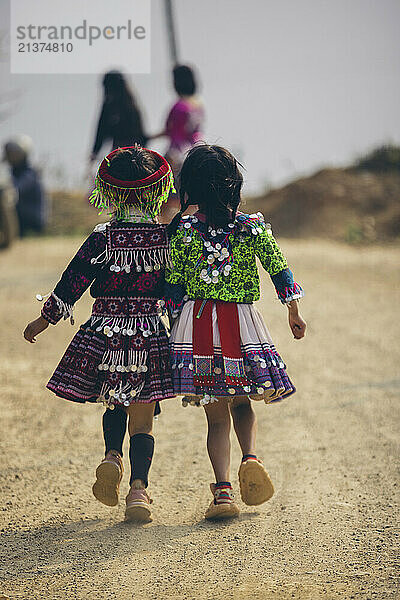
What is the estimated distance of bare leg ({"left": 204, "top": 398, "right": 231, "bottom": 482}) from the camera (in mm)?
3209

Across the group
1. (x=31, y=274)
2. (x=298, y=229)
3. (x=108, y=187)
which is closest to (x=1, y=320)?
(x=31, y=274)

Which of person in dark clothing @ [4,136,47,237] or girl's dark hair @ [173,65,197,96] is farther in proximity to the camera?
person in dark clothing @ [4,136,47,237]

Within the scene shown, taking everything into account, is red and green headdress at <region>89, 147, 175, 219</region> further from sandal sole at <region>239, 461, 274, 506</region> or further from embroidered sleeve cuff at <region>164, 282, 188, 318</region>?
sandal sole at <region>239, 461, 274, 506</region>

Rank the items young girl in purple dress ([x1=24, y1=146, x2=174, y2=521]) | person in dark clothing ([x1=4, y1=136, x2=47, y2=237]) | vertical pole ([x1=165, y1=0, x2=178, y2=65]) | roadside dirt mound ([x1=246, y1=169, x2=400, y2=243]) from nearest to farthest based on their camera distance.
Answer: young girl in purple dress ([x1=24, y1=146, x2=174, y2=521]) < vertical pole ([x1=165, y1=0, x2=178, y2=65]) < person in dark clothing ([x1=4, y1=136, x2=47, y2=237]) < roadside dirt mound ([x1=246, y1=169, x2=400, y2=243])

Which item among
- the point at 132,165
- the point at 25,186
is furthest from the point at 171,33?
the point at 132,165

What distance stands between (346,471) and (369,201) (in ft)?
36.7

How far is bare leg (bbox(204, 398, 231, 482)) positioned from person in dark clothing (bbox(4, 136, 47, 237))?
9431 millimetres

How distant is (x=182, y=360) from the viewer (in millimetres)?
3125

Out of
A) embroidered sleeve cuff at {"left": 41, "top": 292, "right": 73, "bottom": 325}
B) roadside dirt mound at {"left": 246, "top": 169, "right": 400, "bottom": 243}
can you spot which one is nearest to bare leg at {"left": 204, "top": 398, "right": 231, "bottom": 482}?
embroidered sleeve cuff at {"left": 41, "top": 292, "right": 73, "bottom": 325}

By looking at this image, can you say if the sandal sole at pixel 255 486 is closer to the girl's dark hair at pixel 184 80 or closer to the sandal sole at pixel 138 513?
the sandal sole at pixel 138 513

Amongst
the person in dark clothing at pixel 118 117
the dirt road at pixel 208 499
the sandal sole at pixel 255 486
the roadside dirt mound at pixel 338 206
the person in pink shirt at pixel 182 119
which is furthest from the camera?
the roadside dirt mound at pixel 338 206

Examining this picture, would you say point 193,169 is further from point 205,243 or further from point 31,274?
point 31,274

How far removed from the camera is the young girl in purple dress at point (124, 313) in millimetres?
3158

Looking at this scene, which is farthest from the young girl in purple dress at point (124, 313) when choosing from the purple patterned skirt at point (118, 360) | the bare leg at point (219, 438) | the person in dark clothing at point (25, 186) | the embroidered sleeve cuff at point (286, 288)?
the person in dark clothing at point (25, 186)
